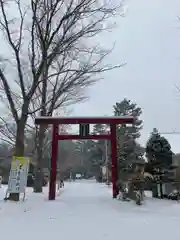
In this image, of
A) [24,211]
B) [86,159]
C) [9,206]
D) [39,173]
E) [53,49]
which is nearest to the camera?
[24,211]

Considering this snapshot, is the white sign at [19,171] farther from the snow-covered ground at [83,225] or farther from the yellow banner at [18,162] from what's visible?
the snow-covered ground at [83,225]

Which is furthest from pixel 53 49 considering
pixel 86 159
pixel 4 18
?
pixel 86 159

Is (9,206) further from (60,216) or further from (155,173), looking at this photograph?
(155,173)

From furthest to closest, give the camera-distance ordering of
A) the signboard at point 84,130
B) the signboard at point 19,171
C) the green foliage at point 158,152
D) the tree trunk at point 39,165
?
the tree trunk at point 39,165 → the green foliage at point 158,152 → the signboard at point 84,130 → the signboard at point 19,171

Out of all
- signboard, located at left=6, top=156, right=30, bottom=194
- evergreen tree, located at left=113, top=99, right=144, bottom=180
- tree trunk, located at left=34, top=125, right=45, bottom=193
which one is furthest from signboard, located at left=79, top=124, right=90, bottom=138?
evergreen tree, located at left=113, top=99, right=144, bottom=180

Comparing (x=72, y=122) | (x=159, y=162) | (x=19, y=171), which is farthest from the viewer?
(x=159, y=162)

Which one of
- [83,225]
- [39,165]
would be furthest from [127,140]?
[83,225]

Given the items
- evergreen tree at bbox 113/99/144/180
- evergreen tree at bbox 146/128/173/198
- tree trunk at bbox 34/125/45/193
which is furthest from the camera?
evergreen tree at bbox 113/99/144/180

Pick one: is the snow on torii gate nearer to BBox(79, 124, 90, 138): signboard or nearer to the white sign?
BBox(79, 124, 90, 138): signboard

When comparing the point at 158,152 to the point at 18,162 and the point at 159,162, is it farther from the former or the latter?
the point at 18,162

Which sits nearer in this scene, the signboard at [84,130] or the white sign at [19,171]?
the white sign at [19,171]

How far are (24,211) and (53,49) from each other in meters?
7.19

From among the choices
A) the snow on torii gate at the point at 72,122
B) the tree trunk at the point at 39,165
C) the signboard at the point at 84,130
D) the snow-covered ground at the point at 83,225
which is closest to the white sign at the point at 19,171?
the snow on torii gate at the point at 72,122

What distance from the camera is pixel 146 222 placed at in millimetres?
8352
